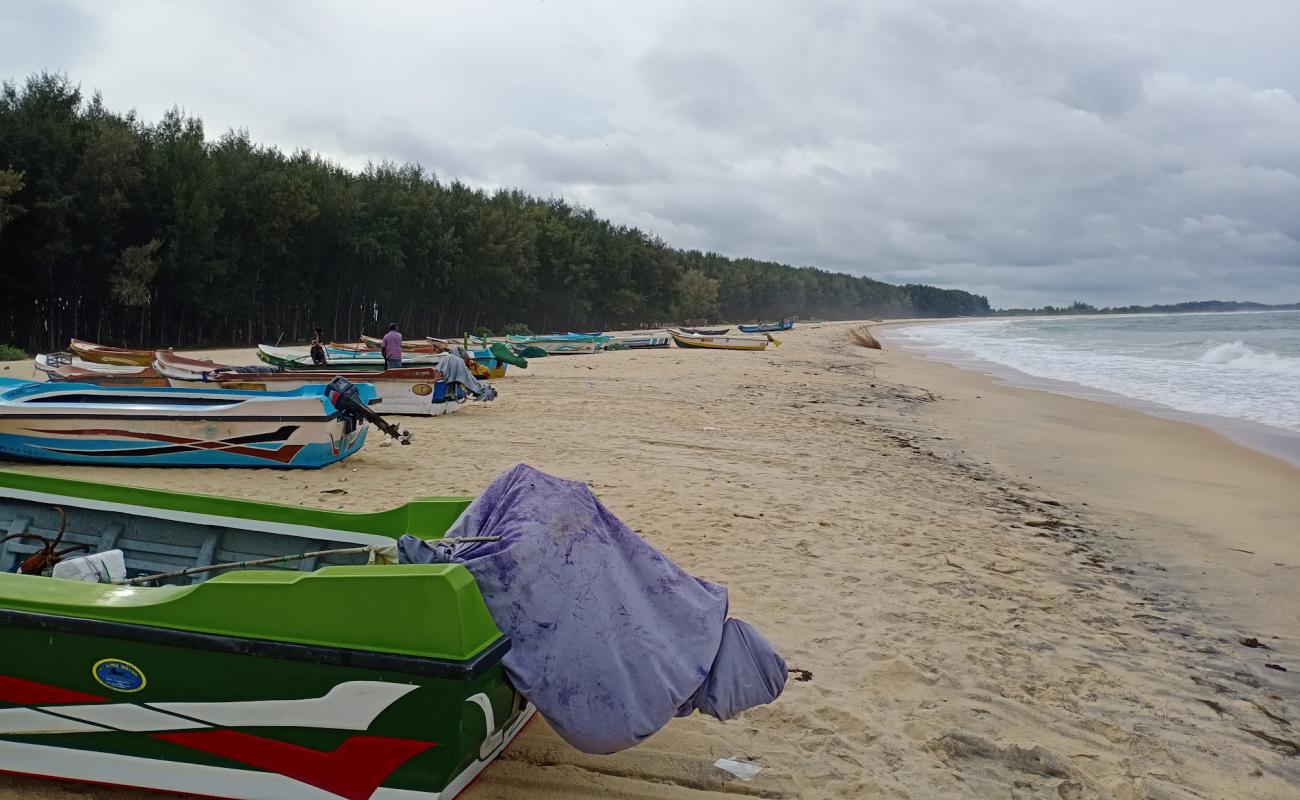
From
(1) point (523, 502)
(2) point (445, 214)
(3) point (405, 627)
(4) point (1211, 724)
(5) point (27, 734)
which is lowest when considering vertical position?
(4) point (1211, 724)

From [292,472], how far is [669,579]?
6.82 m

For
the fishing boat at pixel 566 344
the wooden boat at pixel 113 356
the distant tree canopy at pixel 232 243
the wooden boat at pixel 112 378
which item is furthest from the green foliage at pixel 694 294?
the wooden boat at pixel 112 378

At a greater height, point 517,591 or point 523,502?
point 523,502

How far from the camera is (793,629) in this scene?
465 cm

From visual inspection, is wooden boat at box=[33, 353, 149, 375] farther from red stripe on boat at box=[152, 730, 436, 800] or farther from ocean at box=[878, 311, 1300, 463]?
ocean at box=[878, 311, 1300, 463]

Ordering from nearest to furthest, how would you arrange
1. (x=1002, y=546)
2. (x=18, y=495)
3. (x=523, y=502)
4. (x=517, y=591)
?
1. (x=517, y=591)
2. (x=523, y=502)
3. (x=18, y=495)
4. (x=1002, y=546)

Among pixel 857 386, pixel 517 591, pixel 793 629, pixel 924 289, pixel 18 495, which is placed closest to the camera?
pixel 517 591

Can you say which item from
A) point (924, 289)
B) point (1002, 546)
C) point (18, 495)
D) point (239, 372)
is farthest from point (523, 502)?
point (924, 289)

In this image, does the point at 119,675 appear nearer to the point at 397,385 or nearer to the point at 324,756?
the point at 324,756

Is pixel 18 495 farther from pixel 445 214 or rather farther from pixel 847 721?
pixel 445 214

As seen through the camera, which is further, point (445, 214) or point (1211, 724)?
point (445, 214)

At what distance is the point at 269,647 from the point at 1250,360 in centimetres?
3422

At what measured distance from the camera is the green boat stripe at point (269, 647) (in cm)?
252

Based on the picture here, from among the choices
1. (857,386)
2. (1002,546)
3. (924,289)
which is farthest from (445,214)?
(924,289)
